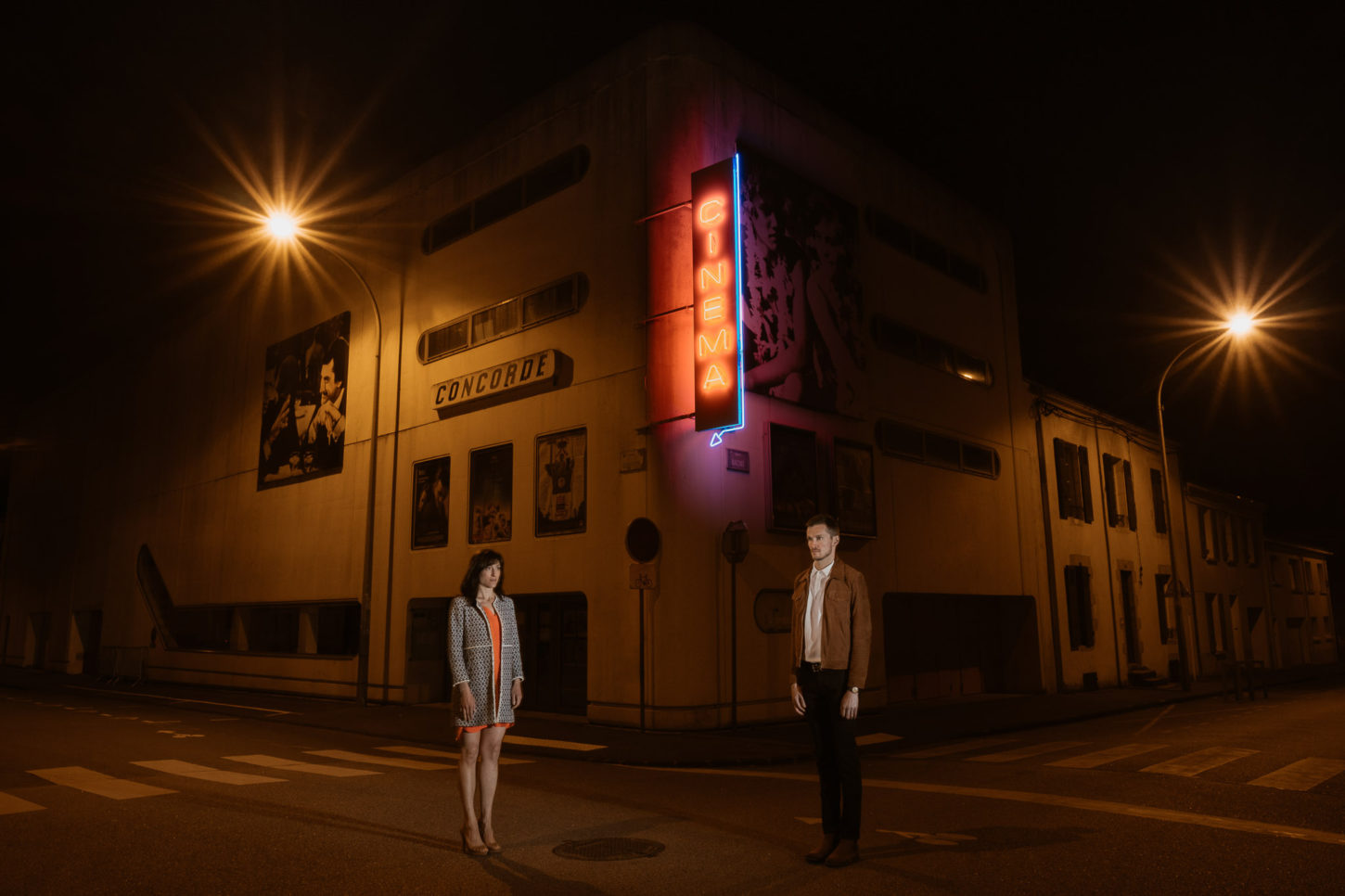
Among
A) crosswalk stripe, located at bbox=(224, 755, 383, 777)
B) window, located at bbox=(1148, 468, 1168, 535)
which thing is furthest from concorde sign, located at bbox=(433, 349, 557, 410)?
window, located at bbox=(1148, 468, 1168, 535)

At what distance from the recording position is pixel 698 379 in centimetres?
1485

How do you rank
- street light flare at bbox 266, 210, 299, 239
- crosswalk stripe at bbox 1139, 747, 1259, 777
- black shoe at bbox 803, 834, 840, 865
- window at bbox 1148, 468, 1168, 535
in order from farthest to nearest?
window at bbox 1148, 468, 1168, 535
street light flare at bbox 266, 210, 299, 239
crosswalk stripe at bbox 1139, 747, 1259, 777
black shoe at bbox 803, 834, 840, 865

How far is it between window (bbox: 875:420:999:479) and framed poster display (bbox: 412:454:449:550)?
31.6 feet

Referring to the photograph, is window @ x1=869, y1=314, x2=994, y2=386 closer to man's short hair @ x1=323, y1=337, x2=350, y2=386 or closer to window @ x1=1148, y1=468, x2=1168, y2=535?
window @ x1=1148, y1=468, x2=1168, y2=535

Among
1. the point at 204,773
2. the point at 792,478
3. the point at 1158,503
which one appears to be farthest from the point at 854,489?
the point at 1158,503

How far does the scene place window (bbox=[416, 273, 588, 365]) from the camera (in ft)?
57.0

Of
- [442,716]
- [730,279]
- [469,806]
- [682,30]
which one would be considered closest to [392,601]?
[442,716]

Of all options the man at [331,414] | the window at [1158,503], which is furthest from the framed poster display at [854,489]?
the window at [1158,503]

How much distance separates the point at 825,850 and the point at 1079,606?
21990mm

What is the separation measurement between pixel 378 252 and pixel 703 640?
1430 cm

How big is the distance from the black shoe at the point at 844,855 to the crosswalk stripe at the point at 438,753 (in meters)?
6.28

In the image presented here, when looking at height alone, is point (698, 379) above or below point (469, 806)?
above

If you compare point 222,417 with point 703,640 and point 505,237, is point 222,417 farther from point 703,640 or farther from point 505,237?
point 703,640

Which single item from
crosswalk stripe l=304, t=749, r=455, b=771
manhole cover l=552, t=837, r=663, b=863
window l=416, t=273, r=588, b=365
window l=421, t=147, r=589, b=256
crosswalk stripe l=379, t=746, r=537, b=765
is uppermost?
window l=421, t=147, r=589, b=256
